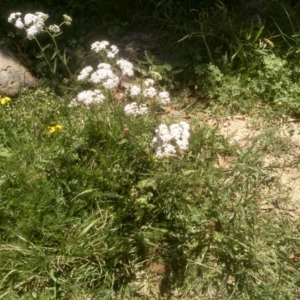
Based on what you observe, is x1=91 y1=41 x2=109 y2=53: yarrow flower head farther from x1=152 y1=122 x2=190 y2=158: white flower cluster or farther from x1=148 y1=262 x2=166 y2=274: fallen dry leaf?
x1=148 y1=262 x2=166 y2=274: fallen dry leaf

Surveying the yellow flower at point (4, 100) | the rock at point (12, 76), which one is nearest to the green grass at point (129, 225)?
the yellow flower at point (4, 100)

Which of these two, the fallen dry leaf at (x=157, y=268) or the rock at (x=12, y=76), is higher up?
the rock at (x=12, y=76)

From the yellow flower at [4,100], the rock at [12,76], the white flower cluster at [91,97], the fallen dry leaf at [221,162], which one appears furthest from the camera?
the rock at [12,76]

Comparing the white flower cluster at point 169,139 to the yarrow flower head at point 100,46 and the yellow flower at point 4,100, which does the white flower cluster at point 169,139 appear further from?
the yellow flower at point 4,100

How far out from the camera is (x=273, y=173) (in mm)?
3438

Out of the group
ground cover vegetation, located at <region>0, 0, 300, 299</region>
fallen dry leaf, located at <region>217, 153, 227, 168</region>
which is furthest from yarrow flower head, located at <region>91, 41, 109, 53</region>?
fallen dry leaf, located at <region>217, 153, 227, 168</region>

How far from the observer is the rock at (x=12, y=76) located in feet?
12.7

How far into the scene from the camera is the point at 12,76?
3.92m

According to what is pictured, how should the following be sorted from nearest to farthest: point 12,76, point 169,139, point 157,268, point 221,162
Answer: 1. point 169,139
2. point 157,268
3. point 221,162
4. point 12,76

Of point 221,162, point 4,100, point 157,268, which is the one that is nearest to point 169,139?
point 157,268

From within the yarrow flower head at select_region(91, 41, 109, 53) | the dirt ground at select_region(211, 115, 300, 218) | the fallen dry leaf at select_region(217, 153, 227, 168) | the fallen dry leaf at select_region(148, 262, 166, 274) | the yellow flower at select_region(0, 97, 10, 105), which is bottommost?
the fallen dry leaf at select_region(148, 262, 166, 274)

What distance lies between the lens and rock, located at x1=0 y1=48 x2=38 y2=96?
12.7 feet

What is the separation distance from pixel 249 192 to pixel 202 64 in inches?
51.9

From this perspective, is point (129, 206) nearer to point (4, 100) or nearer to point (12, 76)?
point (4, 100)
